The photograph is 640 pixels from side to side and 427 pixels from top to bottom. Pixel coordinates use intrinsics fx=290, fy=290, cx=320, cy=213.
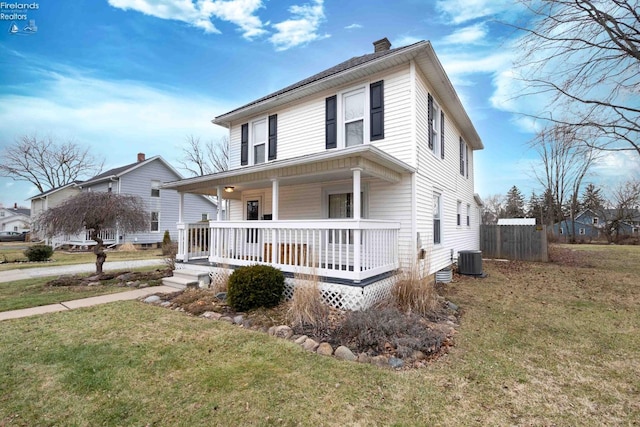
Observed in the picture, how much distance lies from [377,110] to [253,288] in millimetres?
5444

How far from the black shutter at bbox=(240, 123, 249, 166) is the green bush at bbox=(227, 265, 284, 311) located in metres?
5.68

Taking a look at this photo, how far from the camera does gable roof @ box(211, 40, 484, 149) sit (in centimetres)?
692

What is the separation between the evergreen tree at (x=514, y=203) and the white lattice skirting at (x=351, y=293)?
46.7 m

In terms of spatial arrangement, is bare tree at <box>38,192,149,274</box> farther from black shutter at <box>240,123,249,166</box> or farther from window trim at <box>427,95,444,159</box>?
window trim at <box>427,95,444,159</box>

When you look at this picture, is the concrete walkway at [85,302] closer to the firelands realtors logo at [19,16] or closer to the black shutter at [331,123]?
the black shutter at [331,123]

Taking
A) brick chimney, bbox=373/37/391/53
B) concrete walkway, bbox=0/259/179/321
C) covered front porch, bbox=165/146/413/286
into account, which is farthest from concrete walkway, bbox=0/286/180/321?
brick chimney, bbox=373/37/391/53

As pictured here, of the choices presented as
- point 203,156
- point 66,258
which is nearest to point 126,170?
point 66,258

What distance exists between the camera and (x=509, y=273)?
33.7 ft

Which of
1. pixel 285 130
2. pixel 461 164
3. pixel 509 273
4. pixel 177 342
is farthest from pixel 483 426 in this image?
pixel 461 164

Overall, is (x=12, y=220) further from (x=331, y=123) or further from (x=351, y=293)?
(x=351, y=293)

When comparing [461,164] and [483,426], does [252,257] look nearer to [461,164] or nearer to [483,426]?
[483,426]

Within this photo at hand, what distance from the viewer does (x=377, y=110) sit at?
7.67 m

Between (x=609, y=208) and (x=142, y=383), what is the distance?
145 ft

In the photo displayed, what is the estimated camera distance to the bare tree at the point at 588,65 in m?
6.81
